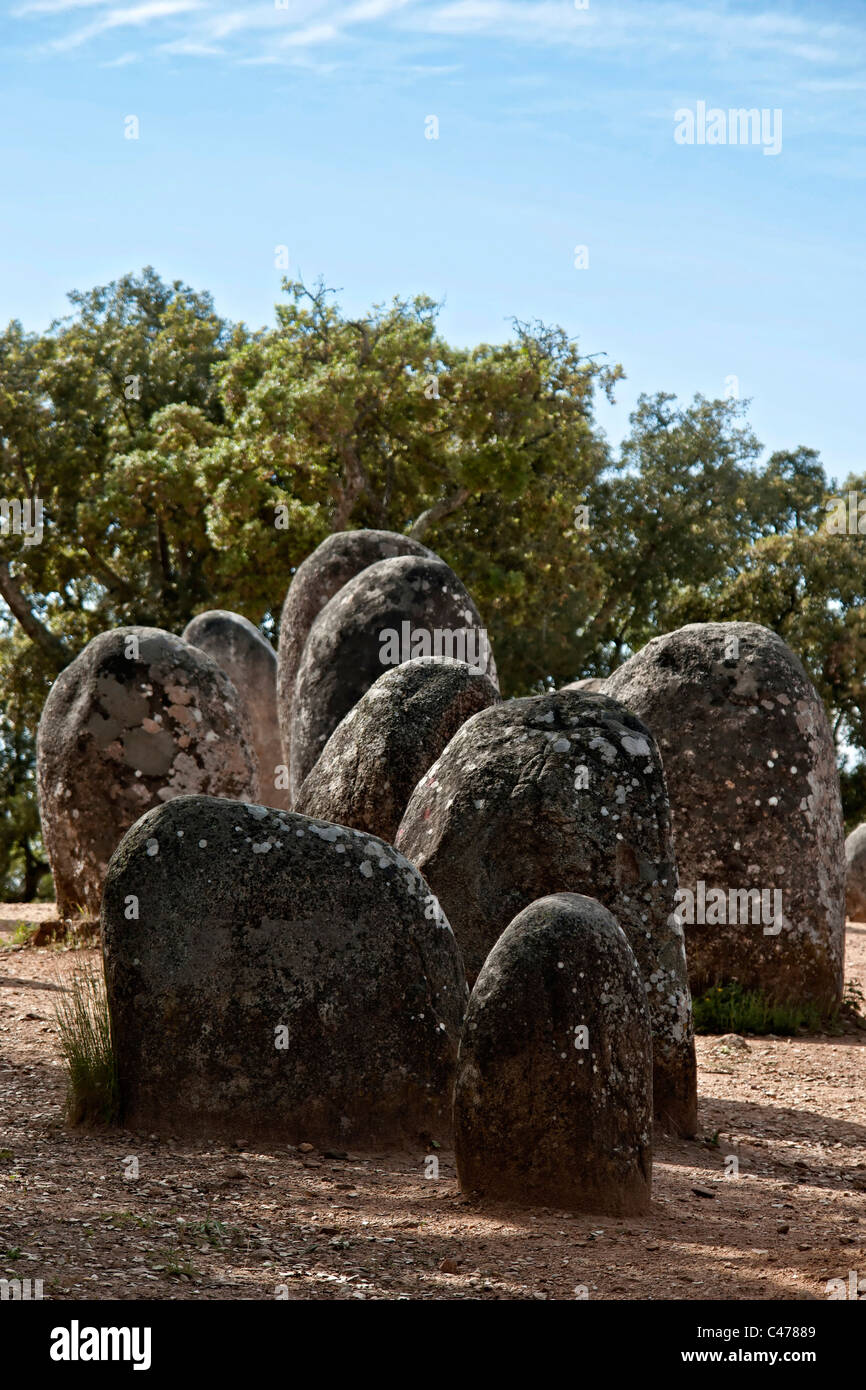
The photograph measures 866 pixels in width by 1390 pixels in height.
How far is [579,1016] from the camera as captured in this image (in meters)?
4.65

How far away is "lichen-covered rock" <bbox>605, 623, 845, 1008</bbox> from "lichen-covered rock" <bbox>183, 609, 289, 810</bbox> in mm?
7603

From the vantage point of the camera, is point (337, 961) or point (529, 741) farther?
point (529, 741)

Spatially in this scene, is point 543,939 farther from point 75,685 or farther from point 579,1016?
point 75,685

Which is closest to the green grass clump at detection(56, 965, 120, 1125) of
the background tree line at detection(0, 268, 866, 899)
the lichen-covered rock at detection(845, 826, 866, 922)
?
the lichen-covered rock at detection(845, 826, 866, 922)

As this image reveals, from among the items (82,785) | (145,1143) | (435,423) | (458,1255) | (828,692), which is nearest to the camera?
(458,1255)

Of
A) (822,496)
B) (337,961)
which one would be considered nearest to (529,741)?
(337,961)

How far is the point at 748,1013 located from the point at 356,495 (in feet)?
49.3

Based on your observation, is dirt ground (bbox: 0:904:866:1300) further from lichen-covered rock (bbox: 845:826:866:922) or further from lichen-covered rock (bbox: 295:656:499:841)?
lichen-covered rock (bbox: 845:826:866:922)

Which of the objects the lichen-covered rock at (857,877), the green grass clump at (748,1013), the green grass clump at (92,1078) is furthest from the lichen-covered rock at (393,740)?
the lichen-covered rock at (857,877)

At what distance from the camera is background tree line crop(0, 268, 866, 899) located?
22.7 metres

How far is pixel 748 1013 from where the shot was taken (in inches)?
352

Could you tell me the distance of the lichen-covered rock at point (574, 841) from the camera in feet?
20.5

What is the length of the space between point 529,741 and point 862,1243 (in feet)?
8.83

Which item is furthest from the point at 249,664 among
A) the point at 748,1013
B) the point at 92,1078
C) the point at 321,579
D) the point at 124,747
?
the point at 92,1078
